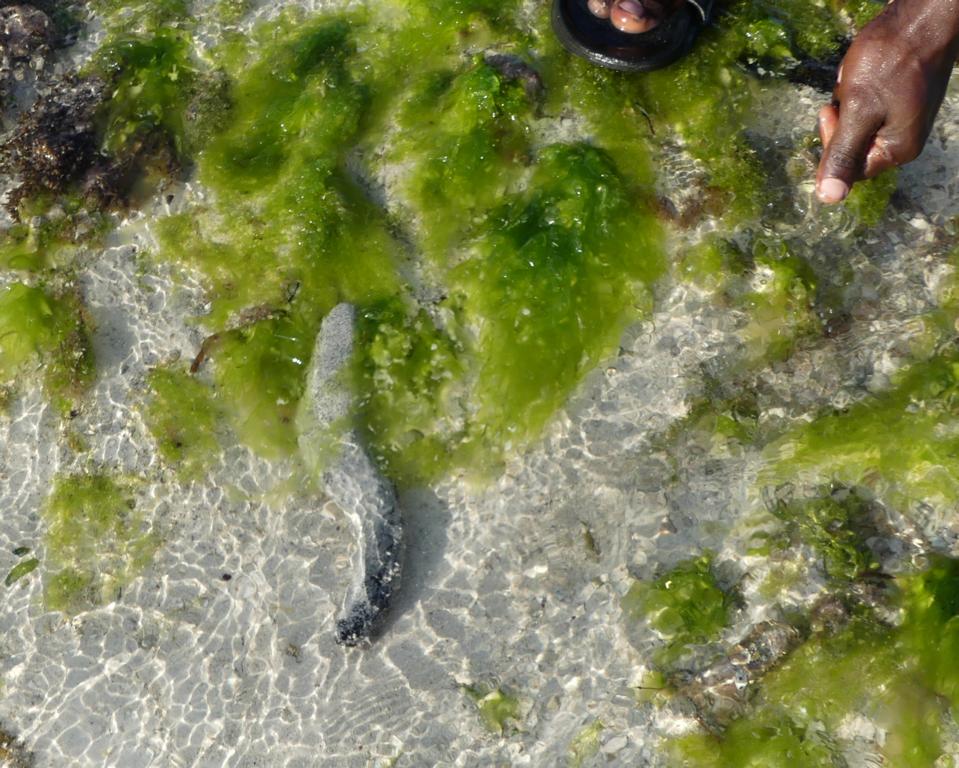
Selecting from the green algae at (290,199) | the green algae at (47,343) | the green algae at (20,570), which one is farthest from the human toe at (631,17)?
the green algae at (20,570)

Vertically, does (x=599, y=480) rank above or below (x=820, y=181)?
below

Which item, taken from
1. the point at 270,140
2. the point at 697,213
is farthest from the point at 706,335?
the point at 270,140

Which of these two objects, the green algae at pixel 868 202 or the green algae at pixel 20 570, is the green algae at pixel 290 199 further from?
the green algae at pixel 868 202

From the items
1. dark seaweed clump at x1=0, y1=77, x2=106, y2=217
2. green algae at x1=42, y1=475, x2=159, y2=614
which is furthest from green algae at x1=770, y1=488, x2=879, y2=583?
dark seaweed clump at x1=0, y1=77, x2=106, y2=217

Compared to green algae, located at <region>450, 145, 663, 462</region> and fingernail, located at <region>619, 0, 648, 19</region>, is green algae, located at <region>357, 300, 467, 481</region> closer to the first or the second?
green algae, located at <region>450, 145, 663, 462</region>

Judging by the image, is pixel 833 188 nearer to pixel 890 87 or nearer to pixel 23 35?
pixel 890 87

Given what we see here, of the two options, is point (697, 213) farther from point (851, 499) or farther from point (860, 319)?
point (851, 499)

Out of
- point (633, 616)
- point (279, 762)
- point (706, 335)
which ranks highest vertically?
point (706, 335)
